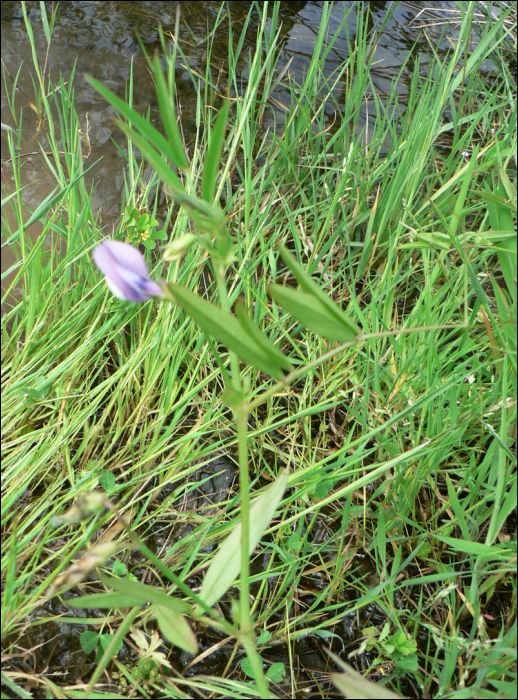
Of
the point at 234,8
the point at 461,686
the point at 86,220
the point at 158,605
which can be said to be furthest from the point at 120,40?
the point at 461,686

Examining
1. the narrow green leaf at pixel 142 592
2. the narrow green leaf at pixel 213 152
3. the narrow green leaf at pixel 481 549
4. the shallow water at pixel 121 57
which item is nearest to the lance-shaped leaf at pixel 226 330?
the narrow green leaf at pixel 213 152

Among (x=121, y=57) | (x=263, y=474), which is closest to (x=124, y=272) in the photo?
(x=263, y=474)

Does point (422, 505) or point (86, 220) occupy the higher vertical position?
point (86, 220)

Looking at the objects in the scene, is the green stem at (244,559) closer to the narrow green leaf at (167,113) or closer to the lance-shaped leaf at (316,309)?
the lance-shaped leaf at (316,309)

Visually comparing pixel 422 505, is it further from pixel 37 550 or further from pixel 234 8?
pixel 234 8

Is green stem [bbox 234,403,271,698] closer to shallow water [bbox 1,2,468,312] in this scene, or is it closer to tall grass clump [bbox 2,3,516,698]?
tall grass clump [bbox 2,3,516,698]
